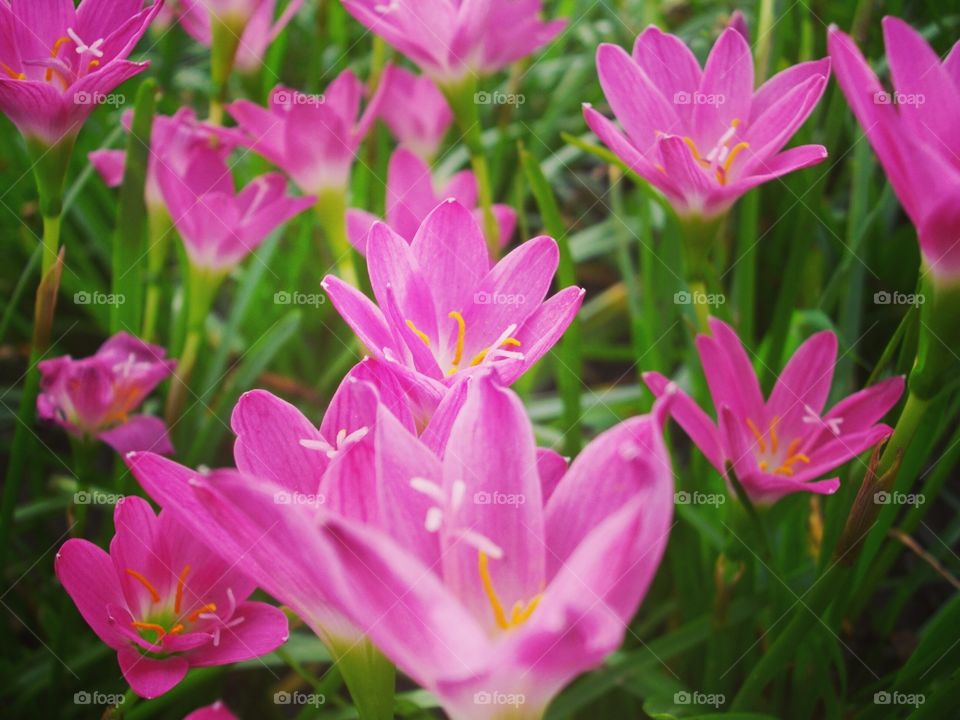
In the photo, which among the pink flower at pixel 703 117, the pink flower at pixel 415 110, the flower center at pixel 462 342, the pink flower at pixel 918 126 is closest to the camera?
the pink flower at pixel 918 126

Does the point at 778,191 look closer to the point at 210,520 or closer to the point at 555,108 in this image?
the point at 555,108

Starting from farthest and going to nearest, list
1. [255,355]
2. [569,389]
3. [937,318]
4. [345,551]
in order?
[255,355]
[569,389]
[937,318]
[345,551]

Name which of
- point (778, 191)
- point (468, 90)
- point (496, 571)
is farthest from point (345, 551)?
point (778, 191)

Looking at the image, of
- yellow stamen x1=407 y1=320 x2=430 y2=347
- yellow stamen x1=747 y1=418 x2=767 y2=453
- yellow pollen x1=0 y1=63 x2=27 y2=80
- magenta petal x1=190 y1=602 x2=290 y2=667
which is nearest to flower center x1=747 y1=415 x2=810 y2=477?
yellow stamen x1=747 y1=418 x2=767 y2=453

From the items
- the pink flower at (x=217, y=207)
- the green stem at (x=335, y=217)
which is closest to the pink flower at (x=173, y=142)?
the pink flower at (x=217, y=207)

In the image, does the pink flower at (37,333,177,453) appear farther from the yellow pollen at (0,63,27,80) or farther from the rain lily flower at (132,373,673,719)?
the rain lily flower at (132,373,673,719)

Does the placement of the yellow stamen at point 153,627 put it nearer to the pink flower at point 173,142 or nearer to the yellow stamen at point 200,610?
the yellow stamen at point 200,610
